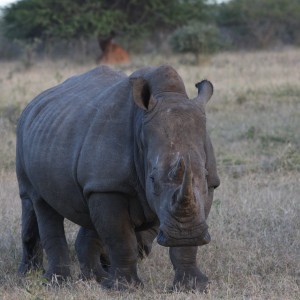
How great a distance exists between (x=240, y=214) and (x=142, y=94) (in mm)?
2558

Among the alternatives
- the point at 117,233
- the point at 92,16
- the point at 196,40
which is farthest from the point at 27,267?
the point at 92,16

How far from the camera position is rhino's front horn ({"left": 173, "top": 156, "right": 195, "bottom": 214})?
13.9ft

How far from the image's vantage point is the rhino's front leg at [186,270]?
5047 millimetres

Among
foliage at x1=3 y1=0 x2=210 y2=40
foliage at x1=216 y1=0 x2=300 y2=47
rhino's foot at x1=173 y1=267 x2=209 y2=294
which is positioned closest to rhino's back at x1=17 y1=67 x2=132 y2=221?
rhino's foot at x1=173 y1=267 x2=209 y2=294

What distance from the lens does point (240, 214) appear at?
725cm

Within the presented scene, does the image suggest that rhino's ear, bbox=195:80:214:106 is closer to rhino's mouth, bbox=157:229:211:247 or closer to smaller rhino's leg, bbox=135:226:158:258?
rhino's mouth, bbox=157:229:211:247

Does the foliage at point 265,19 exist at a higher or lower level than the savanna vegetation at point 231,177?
lower

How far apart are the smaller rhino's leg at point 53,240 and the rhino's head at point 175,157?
4.57ft

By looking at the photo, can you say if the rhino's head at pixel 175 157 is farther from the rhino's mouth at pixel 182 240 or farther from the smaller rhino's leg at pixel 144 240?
the smaller rhino's leg at pixel 144 240

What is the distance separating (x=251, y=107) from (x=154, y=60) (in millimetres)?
12860

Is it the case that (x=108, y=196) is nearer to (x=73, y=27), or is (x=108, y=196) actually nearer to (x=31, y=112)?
(x=31, y=112)

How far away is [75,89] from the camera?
6.09 metres

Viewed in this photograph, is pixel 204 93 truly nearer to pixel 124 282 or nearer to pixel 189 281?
pixel 189 281

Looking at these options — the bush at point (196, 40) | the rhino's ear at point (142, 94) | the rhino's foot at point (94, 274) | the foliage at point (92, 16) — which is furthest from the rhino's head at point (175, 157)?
the foliage at point (92, 16)
